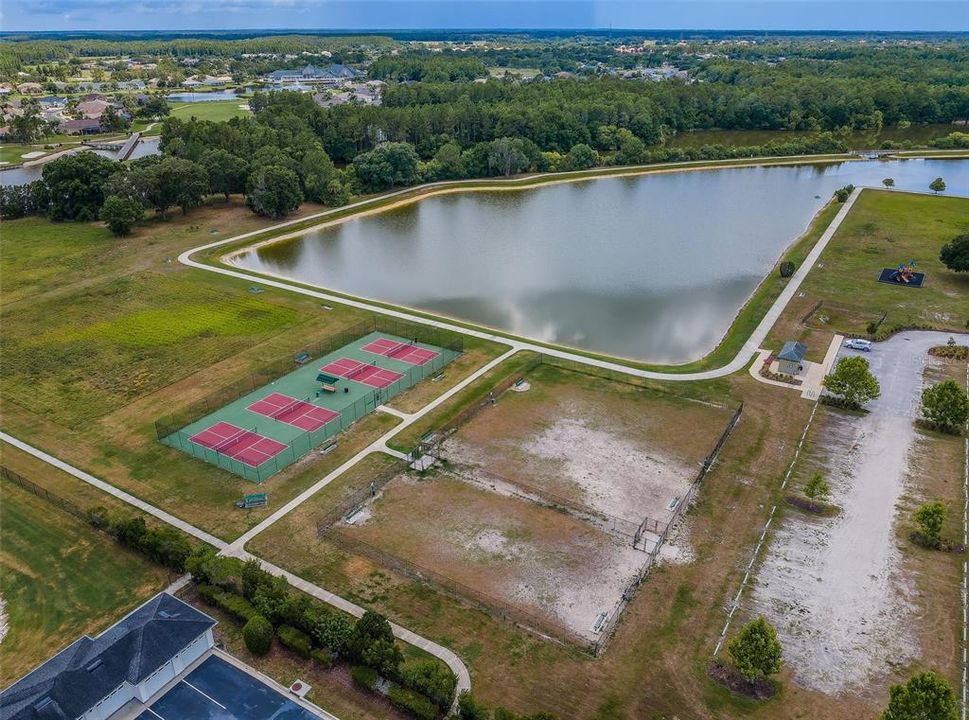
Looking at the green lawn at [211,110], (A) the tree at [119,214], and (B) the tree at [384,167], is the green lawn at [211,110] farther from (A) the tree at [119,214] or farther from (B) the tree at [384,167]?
(A) the tree at [119,214]

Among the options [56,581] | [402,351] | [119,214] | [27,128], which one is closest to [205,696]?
[56,581]

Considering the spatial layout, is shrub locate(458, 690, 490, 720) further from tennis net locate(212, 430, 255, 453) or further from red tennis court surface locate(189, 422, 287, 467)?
tennis net locate(212, 430, 255, 453)

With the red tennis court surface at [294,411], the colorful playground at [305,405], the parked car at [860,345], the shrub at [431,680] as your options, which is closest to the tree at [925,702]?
the shrub at [431,680]

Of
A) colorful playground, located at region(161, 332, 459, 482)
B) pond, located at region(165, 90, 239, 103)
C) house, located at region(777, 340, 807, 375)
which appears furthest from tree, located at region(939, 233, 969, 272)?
pond, located at region(165, 90, 239, 103)

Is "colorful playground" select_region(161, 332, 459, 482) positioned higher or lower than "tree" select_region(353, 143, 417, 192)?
lower

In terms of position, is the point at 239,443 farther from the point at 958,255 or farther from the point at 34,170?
the point at 34,170

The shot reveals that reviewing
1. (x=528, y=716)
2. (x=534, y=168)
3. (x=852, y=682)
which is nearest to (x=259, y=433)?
(x=528, y=716)
